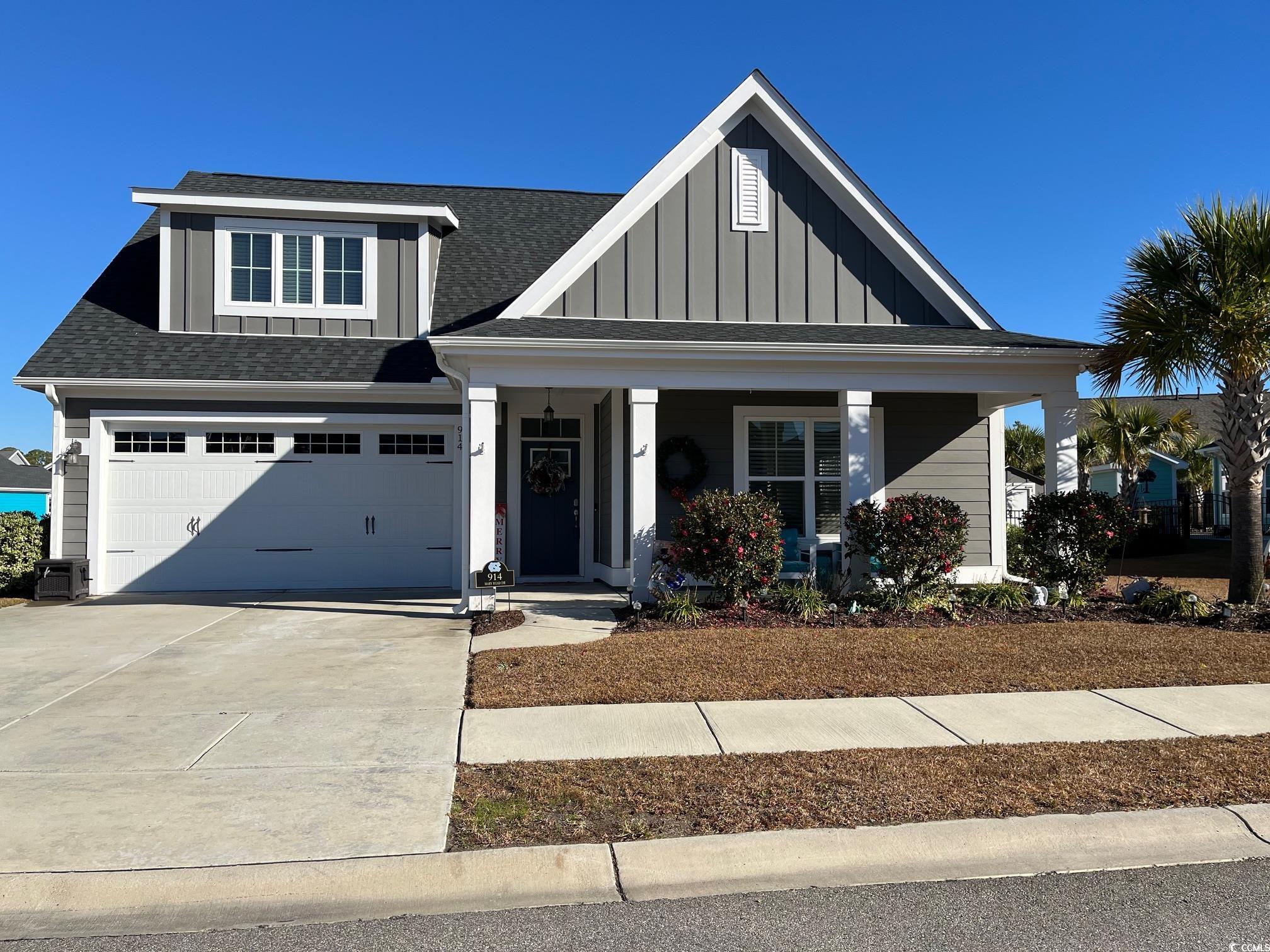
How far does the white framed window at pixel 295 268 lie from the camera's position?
13.6m

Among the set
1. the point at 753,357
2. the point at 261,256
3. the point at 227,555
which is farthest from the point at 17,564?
the point at 753,357

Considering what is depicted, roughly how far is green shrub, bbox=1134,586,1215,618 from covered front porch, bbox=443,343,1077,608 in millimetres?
1660

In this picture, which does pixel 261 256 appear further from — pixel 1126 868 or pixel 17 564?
pixel 1126 868

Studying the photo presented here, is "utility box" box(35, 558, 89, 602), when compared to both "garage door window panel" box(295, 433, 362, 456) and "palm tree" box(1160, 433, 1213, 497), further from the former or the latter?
"palm tree" box(1160, 433, 1213, 497)

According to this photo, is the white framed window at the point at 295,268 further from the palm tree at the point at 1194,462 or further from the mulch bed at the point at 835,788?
the palm tree at the point at 1194,462

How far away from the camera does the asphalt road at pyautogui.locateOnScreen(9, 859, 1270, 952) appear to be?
3.34m

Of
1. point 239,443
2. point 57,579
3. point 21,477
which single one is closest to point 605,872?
point 239,443

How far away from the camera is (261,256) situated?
13742 millimetres

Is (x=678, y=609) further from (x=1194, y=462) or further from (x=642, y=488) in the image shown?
(x=1194, y=462)

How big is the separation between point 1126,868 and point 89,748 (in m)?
5.65

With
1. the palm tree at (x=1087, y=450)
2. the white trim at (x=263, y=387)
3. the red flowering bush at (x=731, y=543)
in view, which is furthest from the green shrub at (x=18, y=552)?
the palm tree at (x=1087, y=450)

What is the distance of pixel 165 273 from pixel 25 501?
2036cm

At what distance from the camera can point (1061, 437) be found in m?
11.2

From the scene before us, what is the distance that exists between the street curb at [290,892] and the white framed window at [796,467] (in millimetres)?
9261
